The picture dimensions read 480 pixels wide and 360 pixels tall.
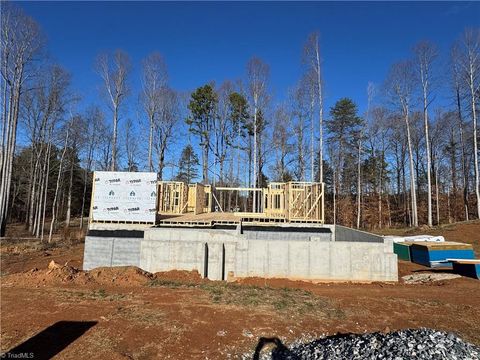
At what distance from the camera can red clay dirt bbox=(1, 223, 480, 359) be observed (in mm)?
6820

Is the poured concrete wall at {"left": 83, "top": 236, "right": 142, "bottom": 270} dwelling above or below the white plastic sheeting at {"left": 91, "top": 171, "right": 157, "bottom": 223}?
below

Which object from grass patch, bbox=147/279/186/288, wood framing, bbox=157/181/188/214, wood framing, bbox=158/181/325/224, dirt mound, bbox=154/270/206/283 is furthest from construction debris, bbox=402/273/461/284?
wood framing, bbox=157/181/188/214

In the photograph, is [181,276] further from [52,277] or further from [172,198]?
[172,198]

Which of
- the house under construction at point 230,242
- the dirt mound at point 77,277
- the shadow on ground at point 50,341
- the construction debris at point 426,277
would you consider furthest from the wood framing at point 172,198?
the construction debris at point 426,277

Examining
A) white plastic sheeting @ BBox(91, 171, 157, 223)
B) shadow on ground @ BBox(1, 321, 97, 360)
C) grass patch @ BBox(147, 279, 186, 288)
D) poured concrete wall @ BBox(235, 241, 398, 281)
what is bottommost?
shadow on ground @ BBox(1, 321, 97, 360)

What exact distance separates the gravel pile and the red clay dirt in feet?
2.34

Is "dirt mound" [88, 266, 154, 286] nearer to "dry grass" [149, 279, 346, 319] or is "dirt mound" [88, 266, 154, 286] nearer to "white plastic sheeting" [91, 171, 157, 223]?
"dry grass" [149, 279, 346, 319]

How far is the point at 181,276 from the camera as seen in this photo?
490 inches

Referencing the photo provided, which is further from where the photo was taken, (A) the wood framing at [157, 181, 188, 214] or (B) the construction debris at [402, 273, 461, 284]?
(A) the wood framing at [157, 181, 188, 214]

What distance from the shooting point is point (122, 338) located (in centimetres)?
693

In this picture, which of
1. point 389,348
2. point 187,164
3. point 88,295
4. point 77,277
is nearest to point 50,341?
point 88,295

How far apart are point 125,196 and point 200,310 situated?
320 inches

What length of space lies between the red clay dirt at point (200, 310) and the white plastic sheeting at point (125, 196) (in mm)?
3274

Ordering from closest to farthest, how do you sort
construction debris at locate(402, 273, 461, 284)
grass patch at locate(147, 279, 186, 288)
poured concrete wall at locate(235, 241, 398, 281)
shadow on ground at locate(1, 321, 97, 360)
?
shadow on ground at locate(1, 321, 97, 360) → grass patch at locate(147, 279, 186, 288) → poured concrete wall at locate(235, 241, 398, 281) → construction debris at locate(402, 273, 461, 284)
